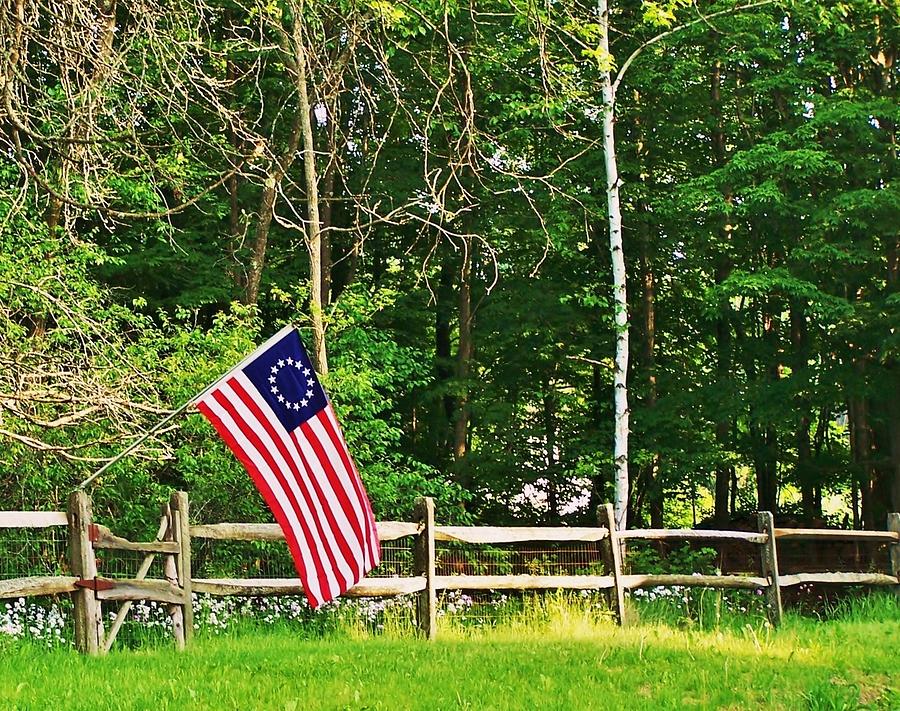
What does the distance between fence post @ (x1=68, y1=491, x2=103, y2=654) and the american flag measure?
9.22 ft

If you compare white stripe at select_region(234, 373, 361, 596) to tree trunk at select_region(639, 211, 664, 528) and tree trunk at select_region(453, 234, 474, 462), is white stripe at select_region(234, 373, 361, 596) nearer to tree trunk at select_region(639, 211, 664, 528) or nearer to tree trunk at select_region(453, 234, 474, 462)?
tree trunk at select_region(639, 211, 664, 528)

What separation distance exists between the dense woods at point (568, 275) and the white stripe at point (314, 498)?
21.8 ft

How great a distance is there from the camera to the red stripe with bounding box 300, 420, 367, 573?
664 cm

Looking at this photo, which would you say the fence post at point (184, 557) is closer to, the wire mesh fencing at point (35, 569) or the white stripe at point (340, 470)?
the wire mesh fencing at point (35, 569)

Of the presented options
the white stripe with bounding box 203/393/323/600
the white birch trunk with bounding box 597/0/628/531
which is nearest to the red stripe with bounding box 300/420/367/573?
the white stripe with bounding box 203/393/323/600

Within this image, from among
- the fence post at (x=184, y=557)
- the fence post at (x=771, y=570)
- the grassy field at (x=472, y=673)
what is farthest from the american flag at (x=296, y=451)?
the fence post at (x=771, y=570)

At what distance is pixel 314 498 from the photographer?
21.7 feet

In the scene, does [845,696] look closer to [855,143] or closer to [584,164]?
[855,143]

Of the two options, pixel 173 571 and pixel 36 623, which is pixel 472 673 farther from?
pixel 36 623

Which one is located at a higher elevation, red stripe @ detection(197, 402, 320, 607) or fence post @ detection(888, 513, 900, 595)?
red stripe @ detection(197, 402, 320, 607)

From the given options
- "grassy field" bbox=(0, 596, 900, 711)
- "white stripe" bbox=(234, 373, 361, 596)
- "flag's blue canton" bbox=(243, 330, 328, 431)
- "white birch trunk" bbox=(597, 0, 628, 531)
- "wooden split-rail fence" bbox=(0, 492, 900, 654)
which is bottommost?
"grassy field" bbox=(0, 596, 900, 711)

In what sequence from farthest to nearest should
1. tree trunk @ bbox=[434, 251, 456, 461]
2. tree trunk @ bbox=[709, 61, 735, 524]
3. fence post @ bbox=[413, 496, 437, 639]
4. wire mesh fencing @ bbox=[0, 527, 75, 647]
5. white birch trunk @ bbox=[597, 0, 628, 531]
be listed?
tree trunk @ bbox=[434, 251, 456, 461], tree trunk @ bbox=[709, 61, 735, 524], white birch trunk @ bbox=[597, 0, 628, 531], wire mesh fencing @ bbox=[0, 527, 75, 647], fence post @ bbox=[413, 496, 437, 639]

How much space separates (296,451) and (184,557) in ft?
12.9

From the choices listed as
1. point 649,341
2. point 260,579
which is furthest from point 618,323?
point 260,579
